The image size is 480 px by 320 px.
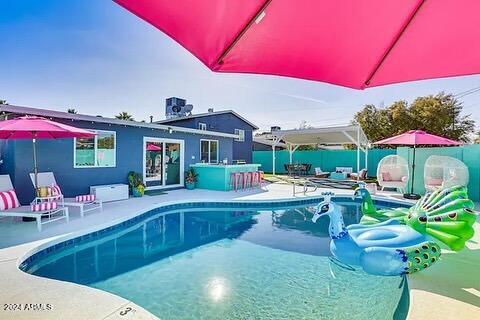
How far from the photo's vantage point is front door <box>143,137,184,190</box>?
12250mm

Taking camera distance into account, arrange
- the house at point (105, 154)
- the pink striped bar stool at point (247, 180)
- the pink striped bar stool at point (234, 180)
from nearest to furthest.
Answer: the house at point (105, 154) < the pink striped bar stool at point (234, 180) < the pink striped bar stool at point (247, 180)

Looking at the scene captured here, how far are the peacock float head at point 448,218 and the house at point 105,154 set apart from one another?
9590mm

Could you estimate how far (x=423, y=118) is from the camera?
67.5 ft

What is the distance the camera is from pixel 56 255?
5.13m

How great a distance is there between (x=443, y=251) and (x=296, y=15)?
511 centimetres

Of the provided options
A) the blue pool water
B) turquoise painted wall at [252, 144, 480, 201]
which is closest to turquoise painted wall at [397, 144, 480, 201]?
turquoise painted wall at [252, 144, 480, 201]

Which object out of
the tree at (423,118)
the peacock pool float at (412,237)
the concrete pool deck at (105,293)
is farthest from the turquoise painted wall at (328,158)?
the peacock pool float at (412,237)

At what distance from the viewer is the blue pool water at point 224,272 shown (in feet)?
11.4

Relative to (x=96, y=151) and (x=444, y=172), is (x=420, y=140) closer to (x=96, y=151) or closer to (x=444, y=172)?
(x=444, y=172)

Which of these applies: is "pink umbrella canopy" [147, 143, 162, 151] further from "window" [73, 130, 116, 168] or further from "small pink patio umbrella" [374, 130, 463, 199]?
"small pink patio umbrella" [374, 130, 463, 199]

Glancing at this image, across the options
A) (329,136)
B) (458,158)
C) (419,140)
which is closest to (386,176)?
(419,140)

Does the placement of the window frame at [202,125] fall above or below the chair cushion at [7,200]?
above

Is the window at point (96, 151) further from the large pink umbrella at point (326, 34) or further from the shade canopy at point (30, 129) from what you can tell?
the large pink umbrella at point (326, 34)

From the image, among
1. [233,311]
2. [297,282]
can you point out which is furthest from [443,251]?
[233,311]
